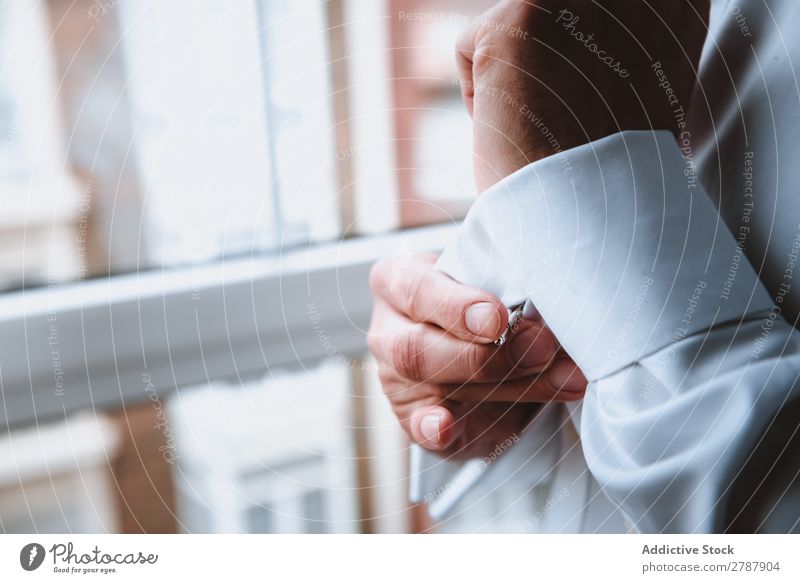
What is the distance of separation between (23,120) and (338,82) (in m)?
0.17

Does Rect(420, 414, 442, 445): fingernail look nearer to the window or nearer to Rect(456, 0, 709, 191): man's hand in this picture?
the window

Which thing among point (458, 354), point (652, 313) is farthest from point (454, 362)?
point (652, 313)

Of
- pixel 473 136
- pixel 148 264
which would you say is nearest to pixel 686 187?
pixel 473 136

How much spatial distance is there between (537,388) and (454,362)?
0.05 meters

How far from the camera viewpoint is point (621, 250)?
0.30m

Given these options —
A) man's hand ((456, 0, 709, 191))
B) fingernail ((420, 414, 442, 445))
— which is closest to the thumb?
fingernail ((420, 414, 442, 445))

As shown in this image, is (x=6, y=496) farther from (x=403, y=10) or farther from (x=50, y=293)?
(x=403, y=10)

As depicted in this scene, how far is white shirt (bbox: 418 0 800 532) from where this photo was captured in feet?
0.98

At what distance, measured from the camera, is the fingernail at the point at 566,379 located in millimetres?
345

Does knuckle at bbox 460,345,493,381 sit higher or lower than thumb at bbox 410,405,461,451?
higher

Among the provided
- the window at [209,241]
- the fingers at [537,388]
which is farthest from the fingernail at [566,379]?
the window at [209,241]

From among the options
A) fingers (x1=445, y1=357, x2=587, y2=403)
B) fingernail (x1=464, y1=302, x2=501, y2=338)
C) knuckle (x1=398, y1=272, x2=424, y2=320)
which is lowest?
fingers (x1=445, y1=357, x2=587, y2=403)

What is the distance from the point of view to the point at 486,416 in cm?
38

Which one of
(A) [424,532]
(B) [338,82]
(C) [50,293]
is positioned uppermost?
(B) [338,82]
